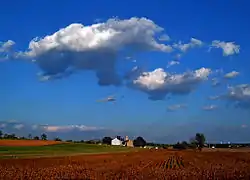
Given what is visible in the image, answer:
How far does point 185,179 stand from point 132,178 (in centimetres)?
375

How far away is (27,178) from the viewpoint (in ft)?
101

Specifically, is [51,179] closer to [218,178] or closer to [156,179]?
[156,179]

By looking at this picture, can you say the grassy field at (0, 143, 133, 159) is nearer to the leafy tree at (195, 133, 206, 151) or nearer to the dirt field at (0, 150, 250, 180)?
the dirt field at (0, 150, 250, 180)

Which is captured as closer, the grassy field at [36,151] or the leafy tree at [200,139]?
the grassy field at [36,151]

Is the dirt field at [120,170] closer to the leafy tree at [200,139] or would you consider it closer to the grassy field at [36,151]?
the grassy field at [36,151]

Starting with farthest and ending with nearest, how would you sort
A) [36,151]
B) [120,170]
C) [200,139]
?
[200,139]
[36,151]
[120,170]

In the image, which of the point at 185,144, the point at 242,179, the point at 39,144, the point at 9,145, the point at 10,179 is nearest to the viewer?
the point at 242,179

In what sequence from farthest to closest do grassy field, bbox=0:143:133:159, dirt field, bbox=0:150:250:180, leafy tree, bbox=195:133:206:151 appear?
leafy tree, bbox=195:133:206:151
grassy field, bbox=0:143:133:159
dirt field, bbox=0:150:250:180

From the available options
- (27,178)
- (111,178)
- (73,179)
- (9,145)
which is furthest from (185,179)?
(9,145)

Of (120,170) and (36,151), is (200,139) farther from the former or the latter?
(120,170)

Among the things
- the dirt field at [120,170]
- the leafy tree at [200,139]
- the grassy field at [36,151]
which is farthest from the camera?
the leafy tree at [200,139]

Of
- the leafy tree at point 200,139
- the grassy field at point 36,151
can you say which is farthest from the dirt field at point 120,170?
the leafy tree at point 200,139

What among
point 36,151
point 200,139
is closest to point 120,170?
point 36,151

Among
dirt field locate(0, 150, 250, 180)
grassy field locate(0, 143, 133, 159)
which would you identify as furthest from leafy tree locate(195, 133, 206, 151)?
dirt field locate(0, 150, 250, 180)
